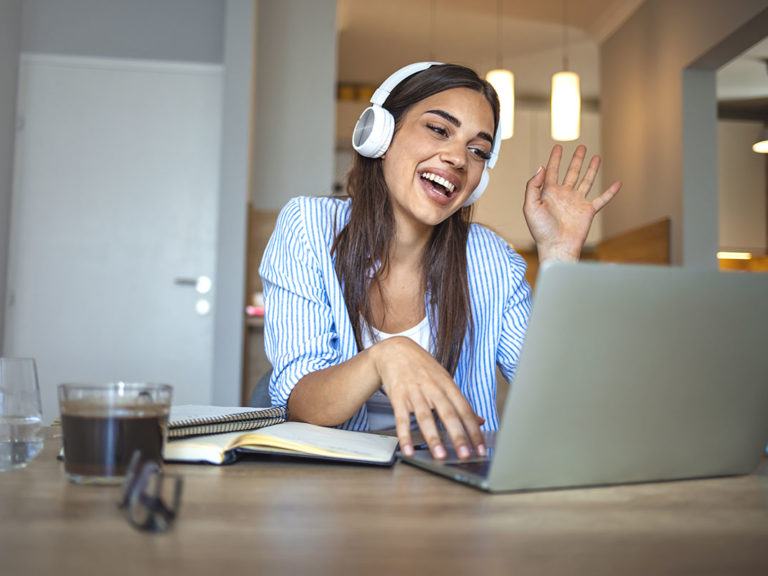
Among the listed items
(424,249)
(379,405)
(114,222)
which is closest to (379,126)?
(424,249)

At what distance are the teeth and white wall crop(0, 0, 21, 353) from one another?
2.84m

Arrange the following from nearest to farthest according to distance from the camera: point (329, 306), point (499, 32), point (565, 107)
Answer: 1. point (329, 306)
2. point (565, 107)
3. point (499, 32)

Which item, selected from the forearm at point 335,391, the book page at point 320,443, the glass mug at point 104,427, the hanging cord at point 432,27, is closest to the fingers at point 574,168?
the forearm at point 335,391

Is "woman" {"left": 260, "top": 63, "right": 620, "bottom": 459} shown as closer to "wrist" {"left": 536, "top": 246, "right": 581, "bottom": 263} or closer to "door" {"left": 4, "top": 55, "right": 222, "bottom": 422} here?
"wrist" {"left": 536, "top": 246, "right": 581, "bottom": 263}

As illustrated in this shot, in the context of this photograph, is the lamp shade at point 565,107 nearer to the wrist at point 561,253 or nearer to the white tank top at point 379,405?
the wrist at point 561,253

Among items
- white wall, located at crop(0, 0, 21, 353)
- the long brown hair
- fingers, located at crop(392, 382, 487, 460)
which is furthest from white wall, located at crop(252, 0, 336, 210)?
fingers, located at crop(392, 382, 487, 460)

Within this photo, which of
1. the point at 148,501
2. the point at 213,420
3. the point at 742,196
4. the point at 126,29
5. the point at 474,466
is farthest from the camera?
the point at 742,196

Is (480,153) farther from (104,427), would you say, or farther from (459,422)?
Answer: (104,427)

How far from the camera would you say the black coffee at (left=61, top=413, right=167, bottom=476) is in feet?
1.97

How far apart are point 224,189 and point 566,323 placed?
9.58 ft

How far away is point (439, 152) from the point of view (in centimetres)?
142

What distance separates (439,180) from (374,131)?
156 millimetres

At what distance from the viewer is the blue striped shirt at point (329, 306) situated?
4.00 ft

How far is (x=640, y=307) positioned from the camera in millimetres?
592
